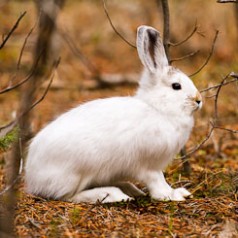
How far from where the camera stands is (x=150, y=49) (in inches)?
165

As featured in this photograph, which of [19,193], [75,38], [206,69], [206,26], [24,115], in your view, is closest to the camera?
[24,115]

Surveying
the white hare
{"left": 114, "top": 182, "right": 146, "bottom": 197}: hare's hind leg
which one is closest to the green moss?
the white hare

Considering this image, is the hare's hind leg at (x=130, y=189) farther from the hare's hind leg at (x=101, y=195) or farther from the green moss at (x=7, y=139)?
the green moss at (x=7, y=139)

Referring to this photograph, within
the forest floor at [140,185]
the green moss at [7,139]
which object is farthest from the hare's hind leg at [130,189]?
the green moss at [7,139]

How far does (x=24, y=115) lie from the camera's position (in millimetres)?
2064

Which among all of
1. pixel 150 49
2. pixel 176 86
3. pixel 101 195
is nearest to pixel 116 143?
pixel 101 195

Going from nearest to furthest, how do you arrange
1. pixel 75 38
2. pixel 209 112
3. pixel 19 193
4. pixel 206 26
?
pixel 19 193, pixel 209 112, pixel 206 26, pixel 75 38

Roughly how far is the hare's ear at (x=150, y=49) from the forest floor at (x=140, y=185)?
788 mm

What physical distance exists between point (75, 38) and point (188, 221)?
26.0 feet

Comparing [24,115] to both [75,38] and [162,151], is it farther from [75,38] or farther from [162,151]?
[75,38]

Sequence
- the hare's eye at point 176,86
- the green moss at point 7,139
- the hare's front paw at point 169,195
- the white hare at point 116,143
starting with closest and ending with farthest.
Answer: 1. the green moss at point 7,139
2. the white hare at point 116,143
3. the hare's front paw at point 169,195
4. the hare's eye at point 176,86

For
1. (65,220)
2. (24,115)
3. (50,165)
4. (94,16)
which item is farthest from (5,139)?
(94,16)

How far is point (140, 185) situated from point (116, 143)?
0.88 m

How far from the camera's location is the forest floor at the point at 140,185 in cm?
347
